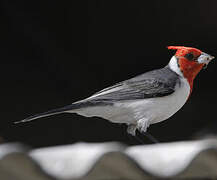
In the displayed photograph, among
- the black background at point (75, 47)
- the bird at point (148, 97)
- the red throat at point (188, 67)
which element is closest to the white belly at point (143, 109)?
the bird at point (148, 97)

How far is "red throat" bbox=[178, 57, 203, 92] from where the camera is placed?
270 cm

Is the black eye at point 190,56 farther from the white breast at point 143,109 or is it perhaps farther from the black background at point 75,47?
the black background at point 75,47

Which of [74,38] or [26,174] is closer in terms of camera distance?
[26,174]

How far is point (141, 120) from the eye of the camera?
2574 millimetres

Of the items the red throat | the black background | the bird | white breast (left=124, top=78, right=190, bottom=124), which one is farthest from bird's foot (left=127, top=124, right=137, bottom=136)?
the black background

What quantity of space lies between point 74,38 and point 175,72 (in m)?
1.56

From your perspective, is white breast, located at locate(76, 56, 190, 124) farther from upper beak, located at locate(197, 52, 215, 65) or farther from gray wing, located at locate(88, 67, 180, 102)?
upper beak, located at locate(197, 52, 215, 65)

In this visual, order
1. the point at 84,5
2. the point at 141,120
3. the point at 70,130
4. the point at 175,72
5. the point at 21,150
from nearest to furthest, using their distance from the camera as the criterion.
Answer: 1. the point at 21,150
2. the point at 141,120
3. the point at 175,72
4. the point at 84,5
5. the point at 70,130

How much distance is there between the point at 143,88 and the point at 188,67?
23 cm

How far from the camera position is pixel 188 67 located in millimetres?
2748

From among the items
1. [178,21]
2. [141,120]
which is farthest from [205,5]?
[141,120]

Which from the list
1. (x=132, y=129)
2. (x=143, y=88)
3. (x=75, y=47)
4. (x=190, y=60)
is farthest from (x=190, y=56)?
(x=75, y=47)

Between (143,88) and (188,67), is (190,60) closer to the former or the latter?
(188,67)

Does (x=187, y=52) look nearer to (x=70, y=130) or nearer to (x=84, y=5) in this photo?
(x=84, y=5)
